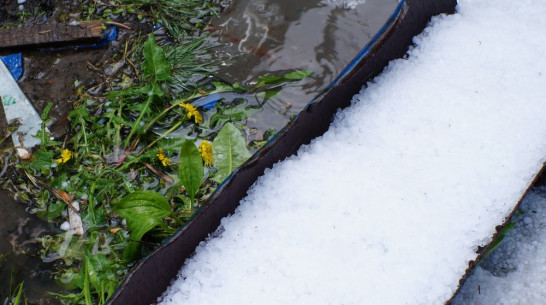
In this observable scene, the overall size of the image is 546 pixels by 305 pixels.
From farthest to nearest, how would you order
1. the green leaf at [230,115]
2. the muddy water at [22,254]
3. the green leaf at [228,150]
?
the green leaf at [230,115] < the green leaf at [228,150] < the muddy water at [22,254]

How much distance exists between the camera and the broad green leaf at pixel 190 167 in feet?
5.77

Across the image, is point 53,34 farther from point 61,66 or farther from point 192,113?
point 192,113

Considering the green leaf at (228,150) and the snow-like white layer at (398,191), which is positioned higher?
the snow-like white layer at (398,191)

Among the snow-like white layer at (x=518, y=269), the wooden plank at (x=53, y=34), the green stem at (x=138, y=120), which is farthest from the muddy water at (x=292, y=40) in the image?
the snow-like white layer at (x=518, y=269)

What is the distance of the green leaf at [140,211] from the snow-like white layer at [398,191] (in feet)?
1.02

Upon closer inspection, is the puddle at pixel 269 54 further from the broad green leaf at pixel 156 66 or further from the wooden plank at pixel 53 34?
the broad green leaf at pixel 156 66

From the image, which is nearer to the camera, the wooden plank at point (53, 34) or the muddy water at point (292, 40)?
the muddy water at point (292, 40)

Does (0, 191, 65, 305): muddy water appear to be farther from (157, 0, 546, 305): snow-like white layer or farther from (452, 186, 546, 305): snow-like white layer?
(452, 186, 546, 305): snow-like white layer

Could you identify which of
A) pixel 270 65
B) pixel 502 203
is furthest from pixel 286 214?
pixel 270 65

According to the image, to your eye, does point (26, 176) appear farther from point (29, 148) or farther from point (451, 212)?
point (451, 212)

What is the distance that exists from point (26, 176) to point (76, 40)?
31.0 inches

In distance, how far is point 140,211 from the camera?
1768 mm

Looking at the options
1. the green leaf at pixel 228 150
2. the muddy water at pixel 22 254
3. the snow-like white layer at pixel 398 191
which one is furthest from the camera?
→ the green leaf at pixel 228 150

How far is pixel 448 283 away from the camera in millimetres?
1395
